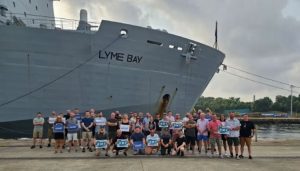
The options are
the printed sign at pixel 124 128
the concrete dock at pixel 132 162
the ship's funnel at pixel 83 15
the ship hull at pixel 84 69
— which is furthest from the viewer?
the ship's funnel at pixel 83 15

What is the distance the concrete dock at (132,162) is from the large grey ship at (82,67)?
4399 mm

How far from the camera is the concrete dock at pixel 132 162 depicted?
28.8 feet

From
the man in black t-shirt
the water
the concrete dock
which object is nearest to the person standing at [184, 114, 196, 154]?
the concrete dock

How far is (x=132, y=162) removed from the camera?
9602mm

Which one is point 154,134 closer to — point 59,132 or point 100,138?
point 100,138

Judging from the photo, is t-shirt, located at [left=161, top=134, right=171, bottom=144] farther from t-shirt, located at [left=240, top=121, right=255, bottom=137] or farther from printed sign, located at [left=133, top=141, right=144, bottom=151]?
t-shirt, located at [left=240, top=121, right=255, bottom=137]

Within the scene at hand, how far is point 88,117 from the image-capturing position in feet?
40.2

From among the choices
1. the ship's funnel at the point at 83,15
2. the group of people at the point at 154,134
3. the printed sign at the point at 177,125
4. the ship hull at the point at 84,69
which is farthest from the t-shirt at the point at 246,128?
the ship's funnel at the point at 83,15

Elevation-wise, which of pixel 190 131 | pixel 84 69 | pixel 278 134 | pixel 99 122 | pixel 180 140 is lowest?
pixel 278 134

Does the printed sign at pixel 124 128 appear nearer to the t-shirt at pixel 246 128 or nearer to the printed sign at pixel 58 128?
the printed sign at pixel 58 128

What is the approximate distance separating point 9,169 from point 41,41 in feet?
26.8

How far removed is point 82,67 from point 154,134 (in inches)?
232

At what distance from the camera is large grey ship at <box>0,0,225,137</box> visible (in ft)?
50.9

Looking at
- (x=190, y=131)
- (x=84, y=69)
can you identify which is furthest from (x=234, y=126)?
(x=84, y=69)
